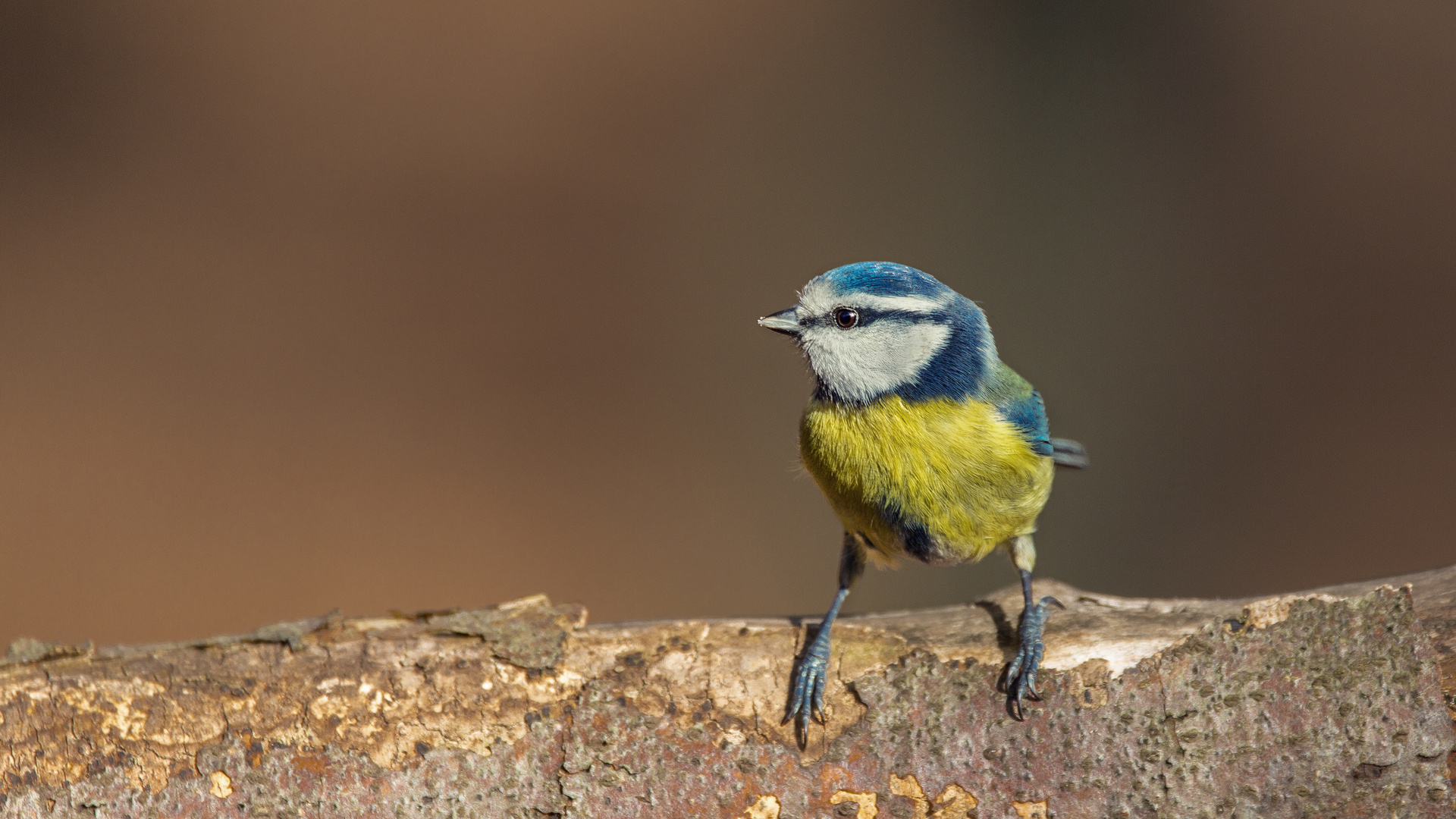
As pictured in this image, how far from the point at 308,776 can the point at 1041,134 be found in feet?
14.0

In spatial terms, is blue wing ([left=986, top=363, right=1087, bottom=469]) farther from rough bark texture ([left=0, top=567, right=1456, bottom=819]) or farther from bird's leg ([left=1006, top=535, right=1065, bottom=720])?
rough bark texture ([left=0, top=567, right=1456, bottom=819])

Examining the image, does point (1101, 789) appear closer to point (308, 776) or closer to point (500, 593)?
point (308, 776)

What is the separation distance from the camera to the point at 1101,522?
4.33m

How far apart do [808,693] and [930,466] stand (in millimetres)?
422

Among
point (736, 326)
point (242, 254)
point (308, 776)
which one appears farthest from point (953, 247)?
point (308, 776)

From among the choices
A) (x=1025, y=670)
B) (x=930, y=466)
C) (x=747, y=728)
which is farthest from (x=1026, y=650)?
(x=747, y=728)

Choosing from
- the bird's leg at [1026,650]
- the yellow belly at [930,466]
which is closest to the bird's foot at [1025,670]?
the bird's leg at [1026,650]

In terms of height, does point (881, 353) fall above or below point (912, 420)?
above

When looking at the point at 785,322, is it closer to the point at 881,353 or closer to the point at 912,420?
the point at 881,353

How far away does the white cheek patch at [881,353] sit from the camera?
1605 mm

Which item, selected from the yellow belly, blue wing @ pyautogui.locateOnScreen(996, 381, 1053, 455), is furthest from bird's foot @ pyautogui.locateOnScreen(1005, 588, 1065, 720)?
blue wing @ pyautogui.locateOnScreen(996, 381, 1053, 455)

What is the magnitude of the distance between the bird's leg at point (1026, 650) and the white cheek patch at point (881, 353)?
1.34ft

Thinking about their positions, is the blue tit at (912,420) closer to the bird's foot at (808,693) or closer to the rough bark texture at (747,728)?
the bird's foot at (808,693)

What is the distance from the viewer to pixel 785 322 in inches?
65.4
